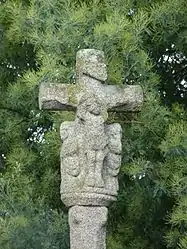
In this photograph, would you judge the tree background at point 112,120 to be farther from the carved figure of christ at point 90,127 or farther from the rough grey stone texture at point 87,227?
the rough grey stone texture at point 87,227

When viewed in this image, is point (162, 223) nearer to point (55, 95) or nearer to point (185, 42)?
point (185, 42)

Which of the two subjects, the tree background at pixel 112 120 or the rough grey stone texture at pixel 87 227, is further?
the tree background at pixel 112 120

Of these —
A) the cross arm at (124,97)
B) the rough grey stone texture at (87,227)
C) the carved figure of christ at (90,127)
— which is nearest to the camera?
the rough grey stone texture at (87,227)

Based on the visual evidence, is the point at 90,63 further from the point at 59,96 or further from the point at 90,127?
the point at 90,127

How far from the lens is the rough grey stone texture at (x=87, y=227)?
514 cm

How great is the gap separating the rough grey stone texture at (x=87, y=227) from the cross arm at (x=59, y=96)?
2.32 ft

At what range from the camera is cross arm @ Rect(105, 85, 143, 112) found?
18.3ft

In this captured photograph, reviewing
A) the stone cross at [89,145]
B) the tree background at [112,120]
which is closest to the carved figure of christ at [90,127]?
the stone cross at [89,145]

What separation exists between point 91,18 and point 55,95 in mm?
2031

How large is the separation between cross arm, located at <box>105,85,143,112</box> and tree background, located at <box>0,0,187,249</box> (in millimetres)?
1170

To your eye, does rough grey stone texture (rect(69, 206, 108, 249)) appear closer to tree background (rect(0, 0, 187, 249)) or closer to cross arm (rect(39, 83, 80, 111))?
cross arm (rect(39, 83, 80, 111))

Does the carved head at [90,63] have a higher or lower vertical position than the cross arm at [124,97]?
higher

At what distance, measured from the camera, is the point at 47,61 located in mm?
7105

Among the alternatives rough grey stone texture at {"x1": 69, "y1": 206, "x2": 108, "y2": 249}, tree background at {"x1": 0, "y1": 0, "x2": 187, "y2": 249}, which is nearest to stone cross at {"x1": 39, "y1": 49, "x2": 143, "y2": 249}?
rough grey stone texture at {"x1": 69, "y1": 206, "x2": 108, "y2": 249}
